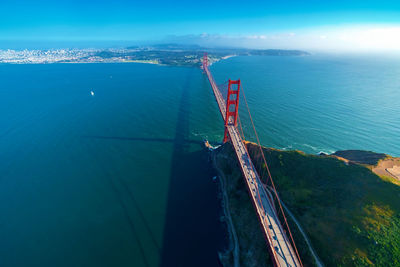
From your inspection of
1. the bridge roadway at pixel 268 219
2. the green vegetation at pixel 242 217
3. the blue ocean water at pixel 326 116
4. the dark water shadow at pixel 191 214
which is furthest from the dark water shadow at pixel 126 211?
the blue ocean water at pixel 326 116

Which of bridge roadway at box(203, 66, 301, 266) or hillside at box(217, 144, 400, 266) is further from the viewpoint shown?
bridge roadway at box(203, 66, 301, 266)

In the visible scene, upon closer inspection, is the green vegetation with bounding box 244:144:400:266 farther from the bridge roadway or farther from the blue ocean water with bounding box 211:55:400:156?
the blue ocean water with bounding box 211:55:400:156

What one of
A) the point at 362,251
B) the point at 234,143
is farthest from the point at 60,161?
the point at 362,251

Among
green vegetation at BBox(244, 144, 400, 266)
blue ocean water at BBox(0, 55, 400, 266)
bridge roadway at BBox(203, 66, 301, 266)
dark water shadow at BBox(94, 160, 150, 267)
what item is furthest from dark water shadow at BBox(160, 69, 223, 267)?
green vegetation at BBox(244, 144, 400, 266)

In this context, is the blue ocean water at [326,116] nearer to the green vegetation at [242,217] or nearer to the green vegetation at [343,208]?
the green vegetation at [242,217]

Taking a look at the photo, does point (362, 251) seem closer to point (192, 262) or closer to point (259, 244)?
point (259, 244)

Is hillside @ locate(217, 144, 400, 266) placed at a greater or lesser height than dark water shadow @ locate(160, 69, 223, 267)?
greater

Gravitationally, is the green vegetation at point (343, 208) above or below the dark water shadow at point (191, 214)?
above

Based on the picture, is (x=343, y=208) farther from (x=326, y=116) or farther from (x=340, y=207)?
(x=326, y=116)
